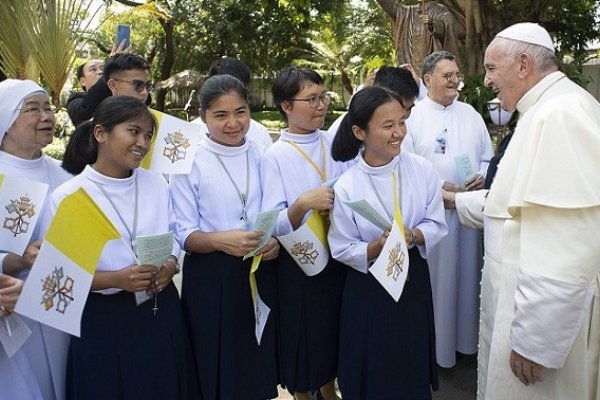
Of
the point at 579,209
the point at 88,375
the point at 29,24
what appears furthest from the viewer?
the point at 29,24

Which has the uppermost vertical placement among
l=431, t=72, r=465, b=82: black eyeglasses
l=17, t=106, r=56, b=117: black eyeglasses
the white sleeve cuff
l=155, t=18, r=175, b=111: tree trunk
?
l=155, t=18, r=175, b=111: tree trunk

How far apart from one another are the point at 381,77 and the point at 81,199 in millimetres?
1900

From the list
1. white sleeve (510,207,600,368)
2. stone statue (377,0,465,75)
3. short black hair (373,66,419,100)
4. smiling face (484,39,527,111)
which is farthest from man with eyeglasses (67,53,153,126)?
stone statue (377,0,465,75)

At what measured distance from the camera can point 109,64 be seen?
3602 millimetres

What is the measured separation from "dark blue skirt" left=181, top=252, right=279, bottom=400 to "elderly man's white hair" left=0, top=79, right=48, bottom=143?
0.99 meters

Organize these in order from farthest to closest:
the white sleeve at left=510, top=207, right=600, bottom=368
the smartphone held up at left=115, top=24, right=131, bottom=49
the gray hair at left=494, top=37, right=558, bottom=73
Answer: the smartphone held up at left=115, top=24, right=131, bottom=49, the gray hair at left=494, top=37, right=558, bottom=73, the white sleeve at left=510, top=207, right=600, bottom=368

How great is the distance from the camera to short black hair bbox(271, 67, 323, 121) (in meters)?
2.88

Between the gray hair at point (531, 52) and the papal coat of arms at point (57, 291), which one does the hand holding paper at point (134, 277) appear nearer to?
the papal coat of arms at point (57, 291)

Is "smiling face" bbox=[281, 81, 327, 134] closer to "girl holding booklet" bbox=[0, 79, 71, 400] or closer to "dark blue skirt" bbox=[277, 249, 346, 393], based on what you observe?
"dark blue skirt" bbox=[277, 249, 346, 393]

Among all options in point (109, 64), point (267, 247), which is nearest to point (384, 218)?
point (267, 247)

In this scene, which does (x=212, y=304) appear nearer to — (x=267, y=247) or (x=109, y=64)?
(x=267, y=247)

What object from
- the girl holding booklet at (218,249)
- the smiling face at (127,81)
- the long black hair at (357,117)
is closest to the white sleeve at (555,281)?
the long black hair at (357,117)

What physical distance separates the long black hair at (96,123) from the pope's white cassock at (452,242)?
2.03 meters

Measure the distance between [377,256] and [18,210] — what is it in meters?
1.52
